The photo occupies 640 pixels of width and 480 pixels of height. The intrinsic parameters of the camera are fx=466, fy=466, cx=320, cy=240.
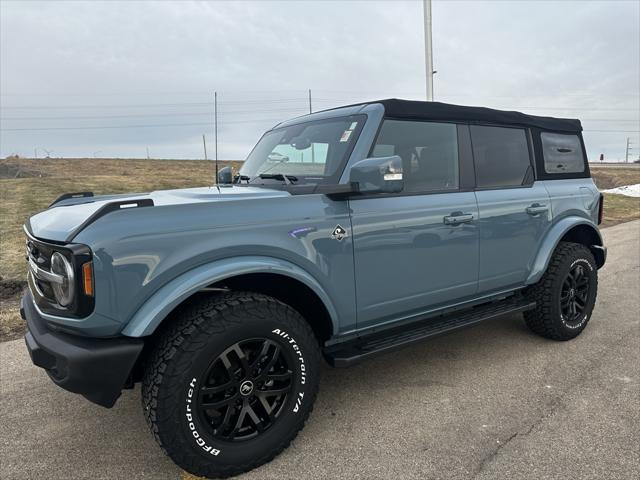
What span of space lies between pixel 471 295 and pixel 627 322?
7.23 ft

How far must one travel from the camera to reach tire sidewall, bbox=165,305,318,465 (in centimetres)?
221

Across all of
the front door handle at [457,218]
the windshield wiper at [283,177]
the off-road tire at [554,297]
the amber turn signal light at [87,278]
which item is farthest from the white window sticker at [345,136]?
the off-road tire at [554,297]

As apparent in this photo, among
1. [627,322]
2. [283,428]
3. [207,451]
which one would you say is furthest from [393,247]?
[627,322]

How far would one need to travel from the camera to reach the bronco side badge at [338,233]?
2.64 meters

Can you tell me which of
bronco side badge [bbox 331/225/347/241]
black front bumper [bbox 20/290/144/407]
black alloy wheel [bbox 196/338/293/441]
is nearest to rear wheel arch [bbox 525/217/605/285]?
bronco side badge [bbox 331/225/347/241]

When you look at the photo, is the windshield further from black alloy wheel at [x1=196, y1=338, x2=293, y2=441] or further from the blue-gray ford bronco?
black alloy wheel at [x1=196, y1=338, x2=293, y2=441]

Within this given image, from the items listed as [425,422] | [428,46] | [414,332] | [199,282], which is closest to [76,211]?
[199,282]

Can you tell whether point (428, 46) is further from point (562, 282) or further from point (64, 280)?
point (64, 280)

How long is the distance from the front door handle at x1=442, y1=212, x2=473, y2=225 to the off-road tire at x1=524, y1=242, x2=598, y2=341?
1.19 metres

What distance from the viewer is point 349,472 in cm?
237

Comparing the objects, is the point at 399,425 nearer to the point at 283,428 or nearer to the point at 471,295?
the point at 283,428

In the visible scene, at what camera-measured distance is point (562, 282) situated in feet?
13.0

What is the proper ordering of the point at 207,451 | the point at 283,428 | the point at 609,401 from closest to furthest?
the point at 207,451 → the point at 283,428 → the point at 609,401

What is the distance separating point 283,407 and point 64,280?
127 centimetres
